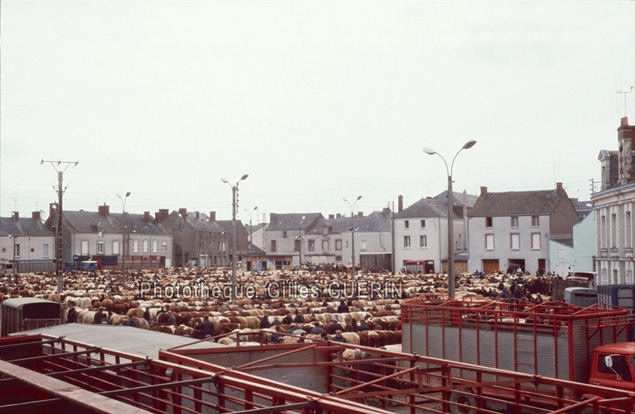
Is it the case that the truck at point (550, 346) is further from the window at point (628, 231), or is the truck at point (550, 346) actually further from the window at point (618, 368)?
the window at point (628, 231)

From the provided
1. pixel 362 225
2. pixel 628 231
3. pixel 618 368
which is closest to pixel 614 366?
pixel 618 368

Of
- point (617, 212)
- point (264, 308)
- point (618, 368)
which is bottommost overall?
point (264, 308)

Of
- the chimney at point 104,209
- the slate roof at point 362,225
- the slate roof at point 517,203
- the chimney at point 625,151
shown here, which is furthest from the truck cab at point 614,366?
the chimney at point 104,209

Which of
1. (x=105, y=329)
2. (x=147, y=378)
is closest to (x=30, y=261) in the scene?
(x=105, y=329)

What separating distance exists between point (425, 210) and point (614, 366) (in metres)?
76.9

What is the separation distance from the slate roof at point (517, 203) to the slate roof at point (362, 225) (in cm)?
3019

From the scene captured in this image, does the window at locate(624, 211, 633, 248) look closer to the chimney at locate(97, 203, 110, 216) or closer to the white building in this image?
the white building

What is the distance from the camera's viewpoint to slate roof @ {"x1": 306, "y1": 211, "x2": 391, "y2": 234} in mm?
108375

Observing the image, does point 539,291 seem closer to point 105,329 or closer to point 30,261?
point 105,329

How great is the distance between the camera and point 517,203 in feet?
254

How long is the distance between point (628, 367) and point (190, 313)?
2318 cm

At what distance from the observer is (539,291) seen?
4778 centimetres

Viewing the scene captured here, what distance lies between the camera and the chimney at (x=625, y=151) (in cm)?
3584

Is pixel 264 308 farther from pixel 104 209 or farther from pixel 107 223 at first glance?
pixel 104 209
